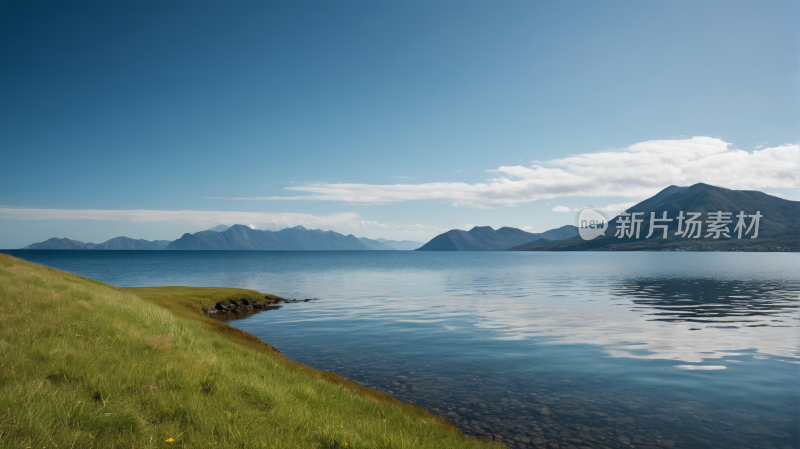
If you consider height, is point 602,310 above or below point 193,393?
below

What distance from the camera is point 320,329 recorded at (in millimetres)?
40688

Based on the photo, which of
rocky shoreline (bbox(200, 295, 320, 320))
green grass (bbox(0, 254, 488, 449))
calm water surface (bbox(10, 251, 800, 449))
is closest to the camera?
green grass (bbox(0, 254, 488, 449))

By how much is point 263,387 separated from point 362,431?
3.72 meters

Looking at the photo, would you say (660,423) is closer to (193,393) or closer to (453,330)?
(193,393)

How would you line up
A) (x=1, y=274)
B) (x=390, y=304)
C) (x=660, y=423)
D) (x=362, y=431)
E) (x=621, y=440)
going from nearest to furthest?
(x=362, y=431), (x=621, y=440), (x=660, y=423), (x=1, y=274), (x=390, y=304)

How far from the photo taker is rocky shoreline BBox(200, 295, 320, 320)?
53328 mm

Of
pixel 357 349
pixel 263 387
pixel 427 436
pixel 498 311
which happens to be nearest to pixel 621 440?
pixel 427 436

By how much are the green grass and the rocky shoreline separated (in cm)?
3790

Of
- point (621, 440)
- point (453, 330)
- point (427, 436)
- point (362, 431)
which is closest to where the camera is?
point (362, 431)

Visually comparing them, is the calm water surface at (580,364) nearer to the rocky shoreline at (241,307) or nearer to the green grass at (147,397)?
the rocky shoreline at (241,307)

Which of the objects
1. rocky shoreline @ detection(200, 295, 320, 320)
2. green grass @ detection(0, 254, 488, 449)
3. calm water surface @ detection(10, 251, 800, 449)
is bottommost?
rocky shoreline @ detection(200, 295, 320, 320)

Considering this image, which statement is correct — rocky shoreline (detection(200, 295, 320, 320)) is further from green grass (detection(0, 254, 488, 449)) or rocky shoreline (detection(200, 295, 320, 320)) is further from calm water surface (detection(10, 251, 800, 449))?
green grass (detection(0, 254, 488, 449))

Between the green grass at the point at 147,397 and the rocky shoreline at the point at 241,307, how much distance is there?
37.9 m

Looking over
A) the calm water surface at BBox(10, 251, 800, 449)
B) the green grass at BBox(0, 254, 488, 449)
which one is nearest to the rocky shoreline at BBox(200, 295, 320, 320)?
the calm water surface at BBox(10, 251, 800, 449)
